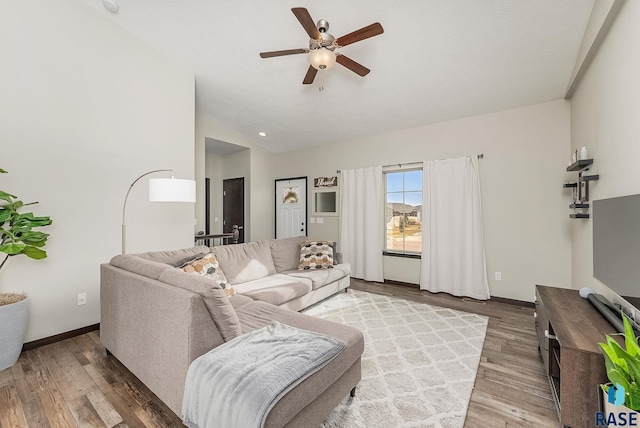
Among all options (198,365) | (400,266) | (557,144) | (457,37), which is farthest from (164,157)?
(557,144)

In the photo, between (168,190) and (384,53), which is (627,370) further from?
(168,190)

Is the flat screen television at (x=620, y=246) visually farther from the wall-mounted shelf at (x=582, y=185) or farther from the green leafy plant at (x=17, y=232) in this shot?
the green leafy plant at (x=17, y=232)

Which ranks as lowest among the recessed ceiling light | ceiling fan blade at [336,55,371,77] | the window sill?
the window sill

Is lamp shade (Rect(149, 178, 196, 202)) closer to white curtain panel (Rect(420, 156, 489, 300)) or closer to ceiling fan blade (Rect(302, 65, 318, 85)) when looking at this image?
ceiling fan blade (Rect(302, 65, 318, 85))

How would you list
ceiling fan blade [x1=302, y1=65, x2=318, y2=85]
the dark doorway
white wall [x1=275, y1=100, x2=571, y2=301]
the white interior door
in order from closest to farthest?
1. ceiling fan blade [x1=302, y1=65, x2=318, y2=85]
2. white wall [x1=275, y1=100, x2=571, y2=301]
3. the white interior door
4. the dark doorway

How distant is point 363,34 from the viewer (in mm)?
2088

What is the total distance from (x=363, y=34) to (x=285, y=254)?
2804mm

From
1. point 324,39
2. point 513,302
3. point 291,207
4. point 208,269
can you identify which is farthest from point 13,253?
point 513,302

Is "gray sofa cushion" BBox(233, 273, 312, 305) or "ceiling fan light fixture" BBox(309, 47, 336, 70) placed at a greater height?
"ceiling fan light fixture" BBox(309, 47, 336, 70)

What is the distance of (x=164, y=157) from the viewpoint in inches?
140

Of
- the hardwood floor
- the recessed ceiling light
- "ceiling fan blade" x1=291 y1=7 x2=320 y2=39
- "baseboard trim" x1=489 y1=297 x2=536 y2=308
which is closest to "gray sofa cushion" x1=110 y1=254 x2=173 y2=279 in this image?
the hardwood floor

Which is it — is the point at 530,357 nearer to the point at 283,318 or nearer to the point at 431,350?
the point at 431,350

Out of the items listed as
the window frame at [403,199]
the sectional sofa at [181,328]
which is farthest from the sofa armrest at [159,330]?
the window frame at [403,199]

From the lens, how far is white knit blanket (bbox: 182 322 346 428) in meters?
1.14
